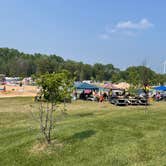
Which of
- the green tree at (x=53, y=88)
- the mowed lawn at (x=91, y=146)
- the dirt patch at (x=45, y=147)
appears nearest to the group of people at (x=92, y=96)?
the mowed lawn at (x=91, y=146)

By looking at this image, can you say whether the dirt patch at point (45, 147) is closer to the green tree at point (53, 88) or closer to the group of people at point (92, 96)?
the green tree at point (53, 88)

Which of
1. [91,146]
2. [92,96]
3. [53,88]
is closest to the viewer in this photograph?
[91,146]

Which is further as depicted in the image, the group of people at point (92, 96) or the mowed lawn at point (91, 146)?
the group of people at point (92, 96)

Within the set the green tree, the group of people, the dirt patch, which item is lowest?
the dirt patch

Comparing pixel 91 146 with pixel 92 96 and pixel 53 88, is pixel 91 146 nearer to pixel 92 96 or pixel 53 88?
pixel 53 88

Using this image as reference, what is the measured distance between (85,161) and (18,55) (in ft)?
633

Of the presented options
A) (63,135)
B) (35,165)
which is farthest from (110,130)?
(35,165)

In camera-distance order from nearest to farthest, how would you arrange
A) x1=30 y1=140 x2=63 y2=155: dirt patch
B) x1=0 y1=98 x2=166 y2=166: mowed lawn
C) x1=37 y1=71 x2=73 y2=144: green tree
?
x1=0 y1=98 x2=166 y2=166: mowed lawn < x1=30 y1=140 x2=63 y2=155: dirt patch < x1=37 y1=71 x2=73 y2=144: green tree

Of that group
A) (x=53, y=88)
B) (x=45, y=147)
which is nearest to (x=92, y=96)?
(x=53, y=88)

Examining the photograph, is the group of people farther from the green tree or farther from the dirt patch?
the dirt patch

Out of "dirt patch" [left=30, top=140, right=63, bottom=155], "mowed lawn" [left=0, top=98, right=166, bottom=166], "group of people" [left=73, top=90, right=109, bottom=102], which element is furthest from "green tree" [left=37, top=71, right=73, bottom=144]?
"group of people" [left=73, top=90, right=109, bottom=102]

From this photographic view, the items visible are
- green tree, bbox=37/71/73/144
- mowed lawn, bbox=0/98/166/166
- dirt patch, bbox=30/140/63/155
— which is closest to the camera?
mowed lawn, bbox=0/98/166/166

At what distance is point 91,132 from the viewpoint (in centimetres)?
1154

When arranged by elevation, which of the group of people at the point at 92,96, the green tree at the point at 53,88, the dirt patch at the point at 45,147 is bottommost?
the dirt patch at the point at 45,147
